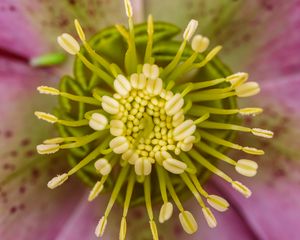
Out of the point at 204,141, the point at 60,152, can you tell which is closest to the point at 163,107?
the point at 204,141

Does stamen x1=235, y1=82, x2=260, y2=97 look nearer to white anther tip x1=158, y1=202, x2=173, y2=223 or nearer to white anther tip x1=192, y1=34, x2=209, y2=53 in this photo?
white anther tip x1=192, y1=34, x2=209, y2=53

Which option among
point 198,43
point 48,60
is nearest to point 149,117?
point 198,43

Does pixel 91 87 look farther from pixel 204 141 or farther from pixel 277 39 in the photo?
pixel 277 39

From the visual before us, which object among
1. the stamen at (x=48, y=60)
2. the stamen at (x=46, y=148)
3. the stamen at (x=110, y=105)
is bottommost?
the stamen at (x=46, y=148)

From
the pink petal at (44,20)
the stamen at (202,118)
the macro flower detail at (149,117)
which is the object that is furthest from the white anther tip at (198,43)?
the pink petal at (44,20)

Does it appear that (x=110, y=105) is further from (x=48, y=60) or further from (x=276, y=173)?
(x=276, y=173)

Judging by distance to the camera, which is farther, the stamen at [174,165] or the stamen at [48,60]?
the stamen at [48,60]

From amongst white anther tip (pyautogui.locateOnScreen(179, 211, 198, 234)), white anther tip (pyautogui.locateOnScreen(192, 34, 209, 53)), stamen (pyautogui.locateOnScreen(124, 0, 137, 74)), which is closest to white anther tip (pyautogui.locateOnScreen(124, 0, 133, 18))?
stamen (pyautogui.locateOnScreen(124, 0, 137, 74))

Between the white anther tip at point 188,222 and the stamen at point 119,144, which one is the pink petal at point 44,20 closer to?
the stamen at point 119,144

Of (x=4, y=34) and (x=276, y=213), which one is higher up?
(x=4, y=34)
